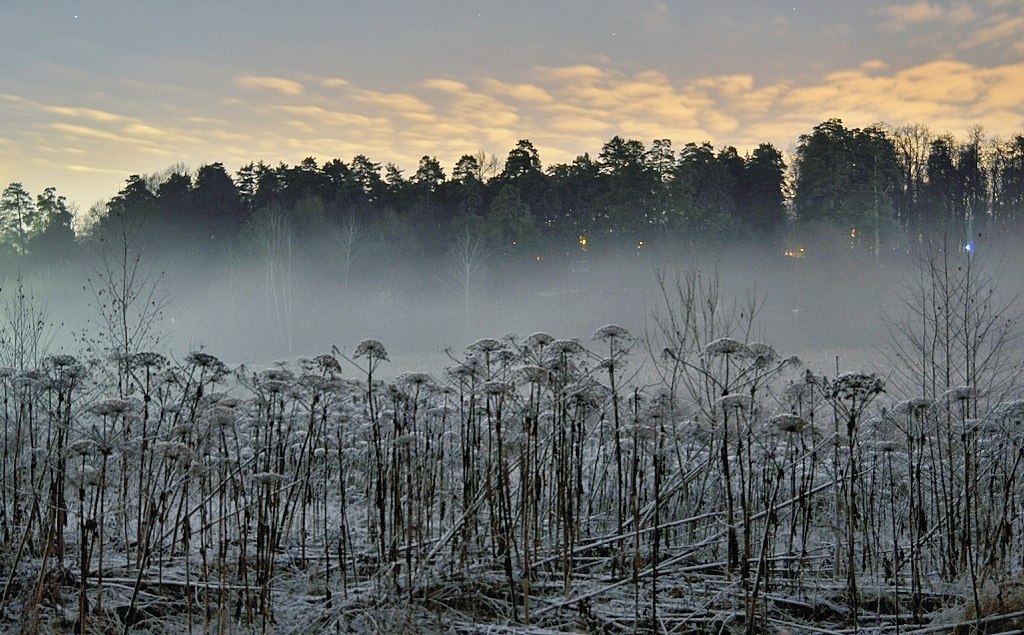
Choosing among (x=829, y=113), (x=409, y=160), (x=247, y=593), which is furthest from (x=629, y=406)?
(x=409, y=160)

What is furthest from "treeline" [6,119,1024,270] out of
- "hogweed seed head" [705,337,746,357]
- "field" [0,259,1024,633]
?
"hogweed seed head" [705,337,746,357]

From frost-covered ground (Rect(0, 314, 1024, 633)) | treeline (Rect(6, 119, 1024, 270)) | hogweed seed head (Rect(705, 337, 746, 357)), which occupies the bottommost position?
frost-covered ground (Rect(0, 314, 1024, 633))

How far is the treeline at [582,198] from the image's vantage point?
120ft

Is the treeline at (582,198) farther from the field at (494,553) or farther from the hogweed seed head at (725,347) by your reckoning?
the hogweed seed head at (725,347)

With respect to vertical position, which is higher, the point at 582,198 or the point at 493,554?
the point at 582,198

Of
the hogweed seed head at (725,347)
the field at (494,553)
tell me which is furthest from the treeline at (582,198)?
the hogweed seed head at (725,347)

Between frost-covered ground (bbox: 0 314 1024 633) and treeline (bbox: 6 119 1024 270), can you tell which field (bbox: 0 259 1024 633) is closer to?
frost-covered ground (bbox: 0 314 1024 633)

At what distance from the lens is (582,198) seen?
39750 mm

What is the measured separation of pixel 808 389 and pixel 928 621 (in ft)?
6.02

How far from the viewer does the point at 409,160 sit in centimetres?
4612

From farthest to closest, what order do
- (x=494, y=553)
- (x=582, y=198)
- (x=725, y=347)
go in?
1. (x=582, y=198)
2. (x=494, y=553)
3. (x=725, y=347)

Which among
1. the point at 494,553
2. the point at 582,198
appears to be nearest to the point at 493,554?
the point at 494,553

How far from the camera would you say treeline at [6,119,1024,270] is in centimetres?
3672

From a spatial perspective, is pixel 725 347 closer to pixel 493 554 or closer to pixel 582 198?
pixel 493 554
